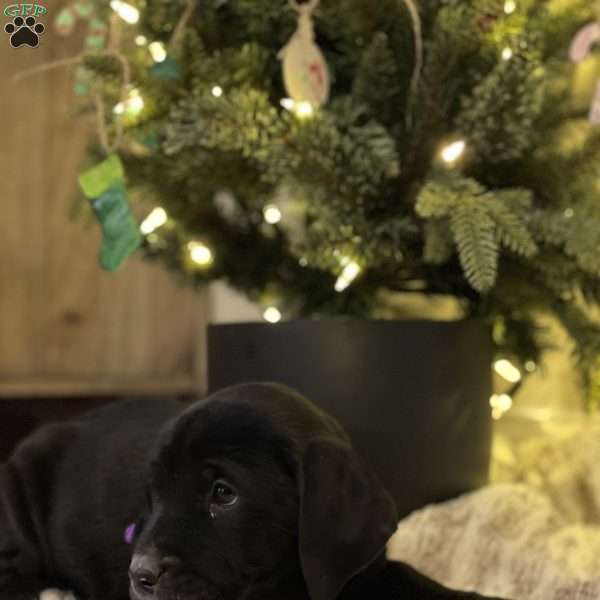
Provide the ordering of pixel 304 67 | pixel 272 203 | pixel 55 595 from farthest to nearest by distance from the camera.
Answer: pixel 272 203 → pixel 304 67 → pixel 55 595

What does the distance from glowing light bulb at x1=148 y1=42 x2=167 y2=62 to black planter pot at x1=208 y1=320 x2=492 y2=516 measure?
466 millimetres

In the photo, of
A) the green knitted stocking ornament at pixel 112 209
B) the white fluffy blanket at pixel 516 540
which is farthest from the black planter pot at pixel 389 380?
the green knitted stocking ornament at pixel 112 209

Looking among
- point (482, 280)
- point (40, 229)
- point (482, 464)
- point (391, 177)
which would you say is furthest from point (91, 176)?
point (40, 229)

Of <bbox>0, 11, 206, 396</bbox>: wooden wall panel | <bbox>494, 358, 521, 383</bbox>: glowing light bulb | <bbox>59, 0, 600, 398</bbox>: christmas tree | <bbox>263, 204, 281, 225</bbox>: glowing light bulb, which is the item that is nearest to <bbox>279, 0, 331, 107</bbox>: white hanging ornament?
<bbox>59, 0, 600, 398</bbox>: christmas tree

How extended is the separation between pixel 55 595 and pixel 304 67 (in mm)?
849

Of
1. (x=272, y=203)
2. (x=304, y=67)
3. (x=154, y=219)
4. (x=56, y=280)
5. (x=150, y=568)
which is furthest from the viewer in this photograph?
(x=56, y=280)

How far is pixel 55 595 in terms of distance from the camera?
127 centimetres

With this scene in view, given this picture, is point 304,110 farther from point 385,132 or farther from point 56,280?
point 56,280

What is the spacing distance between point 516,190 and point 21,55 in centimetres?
178

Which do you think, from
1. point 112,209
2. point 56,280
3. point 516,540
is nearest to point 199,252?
point 112,209

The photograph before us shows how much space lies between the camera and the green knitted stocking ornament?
1.51 meters

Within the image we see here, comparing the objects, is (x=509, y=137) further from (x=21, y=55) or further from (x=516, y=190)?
(x=21, y=55)

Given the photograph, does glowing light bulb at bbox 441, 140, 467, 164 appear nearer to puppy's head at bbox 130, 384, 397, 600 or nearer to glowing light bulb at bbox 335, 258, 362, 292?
glowing light bulb at bbox 335, 258, 362, 292

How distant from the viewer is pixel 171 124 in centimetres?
150
